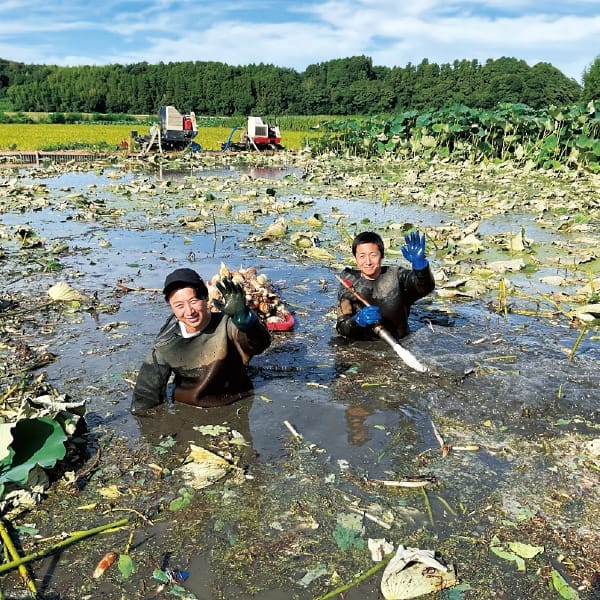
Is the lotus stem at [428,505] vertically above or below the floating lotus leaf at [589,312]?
below

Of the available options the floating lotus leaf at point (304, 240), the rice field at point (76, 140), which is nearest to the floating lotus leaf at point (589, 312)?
the floating lotus leaf at point (304, 240)

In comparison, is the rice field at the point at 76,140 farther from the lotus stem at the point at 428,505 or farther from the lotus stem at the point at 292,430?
the lotus stem at the point at 428,505

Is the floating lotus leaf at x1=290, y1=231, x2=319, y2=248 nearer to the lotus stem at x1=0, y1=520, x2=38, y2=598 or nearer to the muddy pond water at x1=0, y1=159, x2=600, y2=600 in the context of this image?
the muddy pond water at x1=0, y1=159, x2=600, y2=600

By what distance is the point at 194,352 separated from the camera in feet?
12.8

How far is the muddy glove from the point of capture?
3.31 metres

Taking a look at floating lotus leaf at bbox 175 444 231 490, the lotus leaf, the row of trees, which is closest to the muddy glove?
floating lotus leaf at bbox 175 444 231 490

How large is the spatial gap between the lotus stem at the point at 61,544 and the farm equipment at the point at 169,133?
24.4 metres

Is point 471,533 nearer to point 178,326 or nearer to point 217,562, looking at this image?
point 217,562

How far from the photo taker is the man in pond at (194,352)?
3.71m

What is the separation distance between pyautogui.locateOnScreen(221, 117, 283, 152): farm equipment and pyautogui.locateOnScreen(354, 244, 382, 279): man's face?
2413 centimetres

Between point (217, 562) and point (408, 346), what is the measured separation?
9.82 ft

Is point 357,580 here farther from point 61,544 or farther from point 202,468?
point 61,544

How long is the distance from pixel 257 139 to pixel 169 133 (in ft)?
14.3

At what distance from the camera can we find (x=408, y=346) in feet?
17.1
